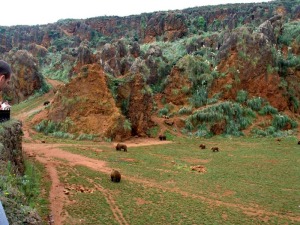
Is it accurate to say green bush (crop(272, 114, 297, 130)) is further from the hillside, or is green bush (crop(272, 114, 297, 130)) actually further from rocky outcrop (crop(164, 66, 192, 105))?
rocky outcrop (crop(164, 66, 192, 105))

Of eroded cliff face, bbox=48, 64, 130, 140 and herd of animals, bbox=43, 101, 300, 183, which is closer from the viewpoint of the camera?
herd of animals, bbox=43, 101, 300, 183

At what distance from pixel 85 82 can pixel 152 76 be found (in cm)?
1457

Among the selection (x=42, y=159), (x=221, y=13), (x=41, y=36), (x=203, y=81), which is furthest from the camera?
(x=41, y=36)

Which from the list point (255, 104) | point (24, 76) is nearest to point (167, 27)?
point (24, 76)

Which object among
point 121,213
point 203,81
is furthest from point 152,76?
point 121,213

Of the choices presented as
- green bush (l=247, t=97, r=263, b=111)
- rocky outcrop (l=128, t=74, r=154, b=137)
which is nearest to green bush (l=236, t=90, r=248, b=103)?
green bush (l=247, t=97, r=263, b=111)

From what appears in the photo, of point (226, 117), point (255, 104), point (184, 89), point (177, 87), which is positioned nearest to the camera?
point (226, 117)

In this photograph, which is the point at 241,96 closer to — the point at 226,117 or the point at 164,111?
the point at 226,117

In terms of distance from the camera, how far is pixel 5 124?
53.6ft

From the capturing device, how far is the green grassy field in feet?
48.4

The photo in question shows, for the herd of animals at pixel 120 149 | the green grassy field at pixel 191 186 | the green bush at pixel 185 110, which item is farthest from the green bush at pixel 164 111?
the green grassy field at pixel 191 186

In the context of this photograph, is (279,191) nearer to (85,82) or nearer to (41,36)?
(85,82)

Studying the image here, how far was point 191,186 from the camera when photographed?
1909 centimetres

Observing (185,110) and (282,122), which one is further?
(185,110)
